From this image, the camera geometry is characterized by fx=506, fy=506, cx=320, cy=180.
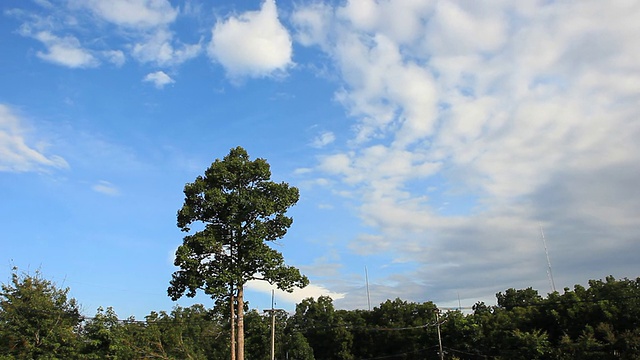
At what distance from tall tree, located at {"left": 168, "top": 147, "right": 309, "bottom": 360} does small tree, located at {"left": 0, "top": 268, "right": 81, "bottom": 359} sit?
11.2 meters

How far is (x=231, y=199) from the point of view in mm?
24141

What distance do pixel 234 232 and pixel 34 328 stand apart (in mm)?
14877

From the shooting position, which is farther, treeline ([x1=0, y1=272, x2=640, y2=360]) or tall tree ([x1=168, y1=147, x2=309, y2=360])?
treeline ([x1=0, y1=272, x2=640, y2=360])

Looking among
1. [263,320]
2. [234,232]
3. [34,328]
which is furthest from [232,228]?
[263,320]

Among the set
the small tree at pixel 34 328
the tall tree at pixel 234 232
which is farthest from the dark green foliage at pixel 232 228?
the small tree at pixel 34 328

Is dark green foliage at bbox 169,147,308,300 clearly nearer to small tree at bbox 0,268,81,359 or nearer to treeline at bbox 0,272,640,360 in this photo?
treeline at bbox 0,272,640,360

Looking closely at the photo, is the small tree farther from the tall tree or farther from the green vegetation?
the tall tree

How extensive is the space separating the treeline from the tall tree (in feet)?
5.90

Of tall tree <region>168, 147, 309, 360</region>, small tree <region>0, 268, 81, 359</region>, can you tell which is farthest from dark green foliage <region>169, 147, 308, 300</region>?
small tree <region>0, 268, 81, 359</region>

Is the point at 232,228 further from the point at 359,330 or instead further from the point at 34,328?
the point at 359,330

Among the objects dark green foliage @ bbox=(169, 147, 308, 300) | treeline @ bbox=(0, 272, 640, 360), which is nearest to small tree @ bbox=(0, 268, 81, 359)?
treeline @ bbox=(0, 272, 640, 360)

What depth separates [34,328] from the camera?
1160 inches

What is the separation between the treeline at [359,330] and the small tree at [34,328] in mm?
58

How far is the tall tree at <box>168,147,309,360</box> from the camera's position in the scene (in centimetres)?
2331
